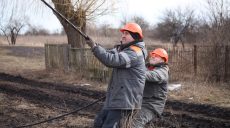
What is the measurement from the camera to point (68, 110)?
1066 cm

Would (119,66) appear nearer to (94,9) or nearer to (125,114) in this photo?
(125,114)

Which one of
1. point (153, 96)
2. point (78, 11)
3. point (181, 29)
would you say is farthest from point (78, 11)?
point (181, 29)

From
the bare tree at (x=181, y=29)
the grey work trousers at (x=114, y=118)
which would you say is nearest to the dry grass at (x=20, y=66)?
the grey work trousers at (x=114, y=118)

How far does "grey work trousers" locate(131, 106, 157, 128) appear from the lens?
568 centimetres

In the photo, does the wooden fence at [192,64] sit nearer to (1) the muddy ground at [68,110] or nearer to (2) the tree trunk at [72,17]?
(2) the tree trunk at [72,17]

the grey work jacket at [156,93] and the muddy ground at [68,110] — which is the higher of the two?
the grey work jacket at [156,93]

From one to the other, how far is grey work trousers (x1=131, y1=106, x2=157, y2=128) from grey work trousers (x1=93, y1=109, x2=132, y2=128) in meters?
0.26

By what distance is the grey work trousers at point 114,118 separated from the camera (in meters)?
5.20

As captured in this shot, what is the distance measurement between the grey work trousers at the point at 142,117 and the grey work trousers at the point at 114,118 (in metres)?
0.26

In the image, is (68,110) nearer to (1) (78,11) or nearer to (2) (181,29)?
(1) (78,11)

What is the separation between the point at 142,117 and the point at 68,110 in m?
5.18

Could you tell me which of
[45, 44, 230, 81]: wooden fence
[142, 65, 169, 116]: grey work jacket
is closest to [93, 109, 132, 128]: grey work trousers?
[142, 65, 169, 116]: grey work jacket

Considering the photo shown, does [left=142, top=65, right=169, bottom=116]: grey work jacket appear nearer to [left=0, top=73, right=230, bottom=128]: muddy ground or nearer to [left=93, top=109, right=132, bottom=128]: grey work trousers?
[left=93, top=109, right=132, bottom=128]: grey work trousers

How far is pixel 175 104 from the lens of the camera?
11.7m
